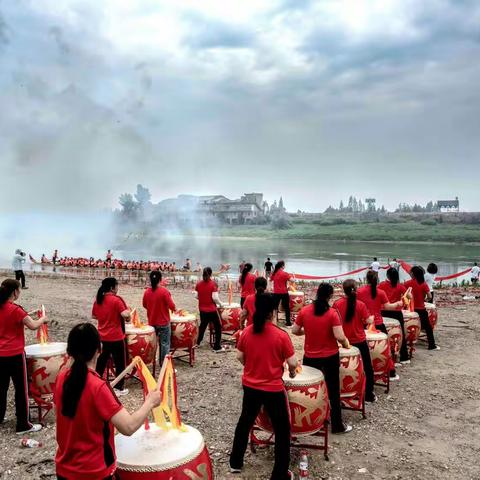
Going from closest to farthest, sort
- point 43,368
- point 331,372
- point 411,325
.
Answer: point 331,372 < point 43,368 < point 411,325

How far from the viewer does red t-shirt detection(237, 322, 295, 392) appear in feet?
14.1

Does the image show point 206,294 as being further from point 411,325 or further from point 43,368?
point 411,325

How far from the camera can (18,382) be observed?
215 inches

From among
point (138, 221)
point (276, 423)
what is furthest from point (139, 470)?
point (138, 221)

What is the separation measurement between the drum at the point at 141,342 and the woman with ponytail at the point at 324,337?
2823mm

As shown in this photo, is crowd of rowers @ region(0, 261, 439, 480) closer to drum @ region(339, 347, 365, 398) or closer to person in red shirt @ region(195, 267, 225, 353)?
person in red shirt @ region(195, 267, 225, 353)

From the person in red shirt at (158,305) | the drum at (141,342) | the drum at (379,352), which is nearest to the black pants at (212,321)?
the person in red shirt at (158,305)

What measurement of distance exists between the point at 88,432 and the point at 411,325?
280 inches

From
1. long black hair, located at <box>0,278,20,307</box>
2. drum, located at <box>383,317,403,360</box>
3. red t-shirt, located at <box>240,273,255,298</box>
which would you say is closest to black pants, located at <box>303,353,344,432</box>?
drum, located at <box>383,317,403,360</box>

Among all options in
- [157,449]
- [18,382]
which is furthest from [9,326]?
[157,449]

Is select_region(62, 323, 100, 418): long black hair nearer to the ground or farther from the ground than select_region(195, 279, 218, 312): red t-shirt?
farther from the ground

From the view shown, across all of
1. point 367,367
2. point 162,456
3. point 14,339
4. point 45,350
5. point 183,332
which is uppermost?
point 14,339

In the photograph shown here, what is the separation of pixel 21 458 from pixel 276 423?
278cm

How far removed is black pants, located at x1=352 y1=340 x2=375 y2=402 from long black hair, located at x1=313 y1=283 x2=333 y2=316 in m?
1.25
